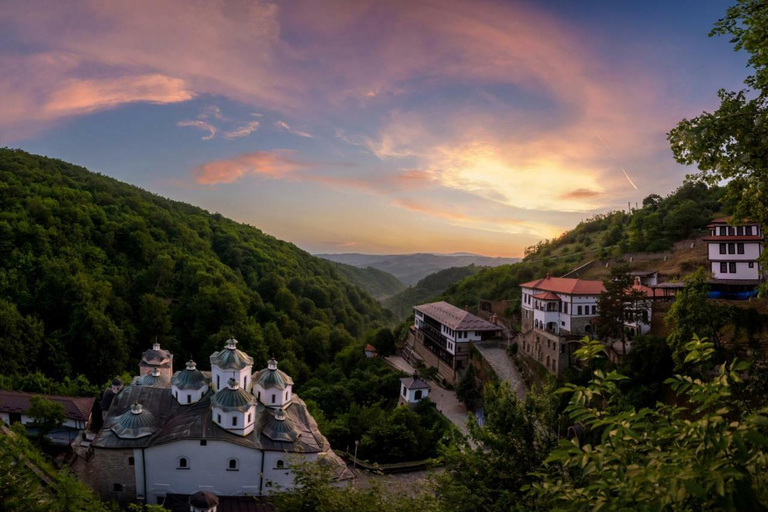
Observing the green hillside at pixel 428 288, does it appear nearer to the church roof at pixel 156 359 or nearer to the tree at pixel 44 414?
the church roof at pixel 156 359

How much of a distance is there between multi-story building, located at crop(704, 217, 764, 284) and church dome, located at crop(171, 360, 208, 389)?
28549 millimetres

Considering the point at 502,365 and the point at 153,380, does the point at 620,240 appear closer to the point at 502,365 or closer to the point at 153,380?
the point at 502,365

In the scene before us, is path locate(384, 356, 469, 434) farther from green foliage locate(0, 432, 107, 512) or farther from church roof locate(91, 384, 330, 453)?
green foliage locate(0, 432, 107, 512)

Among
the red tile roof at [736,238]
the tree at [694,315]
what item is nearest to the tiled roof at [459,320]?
the red tile roof at [736,238]

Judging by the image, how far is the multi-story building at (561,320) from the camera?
26078mm

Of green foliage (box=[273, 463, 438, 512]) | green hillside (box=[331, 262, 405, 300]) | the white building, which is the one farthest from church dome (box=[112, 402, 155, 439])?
green hillside (box=[331, 262, 405, 300])

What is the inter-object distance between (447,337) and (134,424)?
866 inches

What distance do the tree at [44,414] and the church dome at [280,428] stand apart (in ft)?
40.7

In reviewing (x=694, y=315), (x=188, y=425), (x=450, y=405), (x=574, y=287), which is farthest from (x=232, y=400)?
(x=574, y=287)

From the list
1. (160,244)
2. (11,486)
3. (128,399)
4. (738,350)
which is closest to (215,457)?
(128,399)

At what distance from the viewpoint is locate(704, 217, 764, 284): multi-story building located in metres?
24.2

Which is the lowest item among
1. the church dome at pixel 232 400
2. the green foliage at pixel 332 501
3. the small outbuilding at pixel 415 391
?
the small outbuilding at pixel 415 391

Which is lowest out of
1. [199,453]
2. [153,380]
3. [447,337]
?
[199,453]

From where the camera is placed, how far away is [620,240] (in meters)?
47.3
